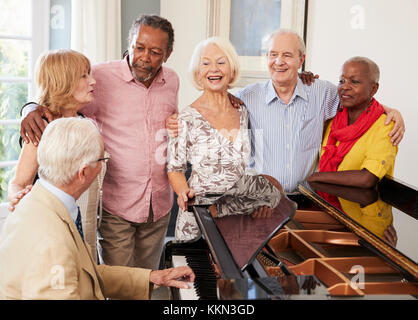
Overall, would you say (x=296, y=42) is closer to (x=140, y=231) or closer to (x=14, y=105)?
(x=140, y=231)

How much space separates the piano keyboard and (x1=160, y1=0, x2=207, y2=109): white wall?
10.3ft

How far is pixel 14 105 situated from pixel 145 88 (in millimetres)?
1972

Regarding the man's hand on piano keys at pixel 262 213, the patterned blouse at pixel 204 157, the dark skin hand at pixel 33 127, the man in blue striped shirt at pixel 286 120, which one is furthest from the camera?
the man in blue striped shirt at pixel 286 120

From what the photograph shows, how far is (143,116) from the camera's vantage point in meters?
Answer: 2.59

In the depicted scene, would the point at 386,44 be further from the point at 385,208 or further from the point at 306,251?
the point at 306,251

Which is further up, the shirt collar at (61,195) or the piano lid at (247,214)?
the shirt collar at (61,195)

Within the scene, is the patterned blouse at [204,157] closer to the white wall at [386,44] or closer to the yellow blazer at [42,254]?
the yellow blazer at [42,254]

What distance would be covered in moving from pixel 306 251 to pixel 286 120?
3.27 ft

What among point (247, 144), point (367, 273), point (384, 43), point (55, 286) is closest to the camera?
point (55, 286)

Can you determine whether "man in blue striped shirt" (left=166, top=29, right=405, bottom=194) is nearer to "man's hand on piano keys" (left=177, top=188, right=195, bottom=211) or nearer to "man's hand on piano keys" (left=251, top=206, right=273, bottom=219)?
"man's hand on piano keys" (left=177, top=188, right=195, bottom=211)

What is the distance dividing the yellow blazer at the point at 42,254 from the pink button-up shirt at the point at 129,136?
0.96 m

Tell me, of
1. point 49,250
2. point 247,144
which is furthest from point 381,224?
point 49,250

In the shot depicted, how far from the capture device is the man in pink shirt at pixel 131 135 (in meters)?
2.56

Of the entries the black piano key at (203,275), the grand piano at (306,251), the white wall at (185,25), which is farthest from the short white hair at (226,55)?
the white wall at (185,25)
